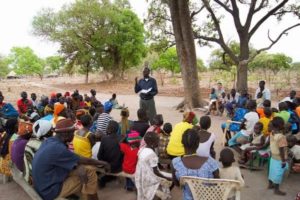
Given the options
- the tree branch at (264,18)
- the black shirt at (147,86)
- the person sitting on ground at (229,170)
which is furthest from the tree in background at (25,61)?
the person sitting on ground at (229,170)

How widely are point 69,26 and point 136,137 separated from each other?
1160 inches

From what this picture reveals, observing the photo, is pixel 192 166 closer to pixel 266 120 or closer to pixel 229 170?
pixel 229 170

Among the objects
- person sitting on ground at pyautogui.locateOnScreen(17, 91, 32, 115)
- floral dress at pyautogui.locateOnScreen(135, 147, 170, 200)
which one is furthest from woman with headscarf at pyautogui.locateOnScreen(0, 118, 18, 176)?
person sitting on ground at pyautogui.locateOnScreen(17, 91, 32, 115)

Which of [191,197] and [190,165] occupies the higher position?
[190,165]

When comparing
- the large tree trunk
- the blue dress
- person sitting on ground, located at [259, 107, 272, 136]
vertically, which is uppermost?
the large tree trunk

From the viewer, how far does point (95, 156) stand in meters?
5.09

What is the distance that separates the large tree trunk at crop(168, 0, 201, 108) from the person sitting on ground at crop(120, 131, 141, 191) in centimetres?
848

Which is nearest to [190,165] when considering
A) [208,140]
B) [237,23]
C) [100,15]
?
[208,140]

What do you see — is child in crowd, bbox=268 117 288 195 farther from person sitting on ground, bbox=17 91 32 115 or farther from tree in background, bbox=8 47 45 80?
tree in background, bbox=8 47 45 80

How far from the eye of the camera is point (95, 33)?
108 feet

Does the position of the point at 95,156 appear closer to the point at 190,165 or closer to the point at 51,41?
the point at 190,165

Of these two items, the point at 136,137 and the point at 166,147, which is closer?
the point at 136,137

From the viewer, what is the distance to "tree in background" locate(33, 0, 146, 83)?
31.9 meters

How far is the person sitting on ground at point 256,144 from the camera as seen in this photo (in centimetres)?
543
